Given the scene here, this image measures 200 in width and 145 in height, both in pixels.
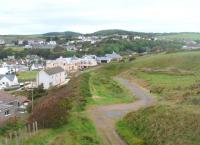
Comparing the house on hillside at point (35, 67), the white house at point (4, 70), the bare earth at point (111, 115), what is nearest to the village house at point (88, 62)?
the house on hillside at point (35, 67)

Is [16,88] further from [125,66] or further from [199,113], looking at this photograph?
[199,113]

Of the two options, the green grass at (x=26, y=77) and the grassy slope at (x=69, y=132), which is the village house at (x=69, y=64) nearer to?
the green grass at (x=26, y=77)

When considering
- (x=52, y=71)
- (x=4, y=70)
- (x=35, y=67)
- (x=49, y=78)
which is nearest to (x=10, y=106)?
(x=49, y=78)

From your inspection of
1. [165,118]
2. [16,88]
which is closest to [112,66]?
[16,88]

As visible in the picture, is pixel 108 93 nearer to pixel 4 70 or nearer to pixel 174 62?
pixel 174 62

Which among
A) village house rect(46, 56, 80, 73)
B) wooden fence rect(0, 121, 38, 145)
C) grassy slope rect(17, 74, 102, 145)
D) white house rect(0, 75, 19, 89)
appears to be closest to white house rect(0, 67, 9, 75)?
village house rect(46, 56, 80, 73)

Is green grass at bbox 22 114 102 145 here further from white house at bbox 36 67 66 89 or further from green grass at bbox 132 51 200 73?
white house at bbox 36 67 66 89
